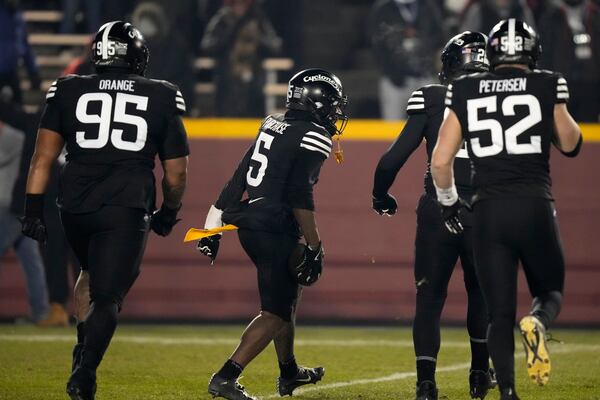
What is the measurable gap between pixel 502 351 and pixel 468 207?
0.74 m

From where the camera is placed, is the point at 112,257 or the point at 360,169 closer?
the point at 112,257

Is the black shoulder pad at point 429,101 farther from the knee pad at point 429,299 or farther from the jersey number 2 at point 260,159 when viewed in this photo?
the knee pad at point 429,299

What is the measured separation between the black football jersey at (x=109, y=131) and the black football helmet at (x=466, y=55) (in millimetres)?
1407

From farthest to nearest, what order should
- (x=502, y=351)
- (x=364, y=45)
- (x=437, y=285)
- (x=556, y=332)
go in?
(x=364, y=45) → (x=556, y=332) → (x=437, y=285) → (x=502, y=351)

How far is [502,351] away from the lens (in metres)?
5.83

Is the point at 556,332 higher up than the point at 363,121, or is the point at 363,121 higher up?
the point at 363,121

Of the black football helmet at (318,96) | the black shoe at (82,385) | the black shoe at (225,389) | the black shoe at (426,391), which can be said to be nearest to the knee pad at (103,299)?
the black shoe at (82,385)

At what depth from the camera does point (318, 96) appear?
7.11 metres

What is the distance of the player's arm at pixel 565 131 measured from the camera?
5930mm

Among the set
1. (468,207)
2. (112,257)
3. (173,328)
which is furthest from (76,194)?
(173,328)

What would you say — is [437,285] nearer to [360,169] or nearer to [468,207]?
[468,207]

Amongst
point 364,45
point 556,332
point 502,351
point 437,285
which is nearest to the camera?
point 502,351

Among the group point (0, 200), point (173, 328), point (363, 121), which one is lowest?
point (173, 328)

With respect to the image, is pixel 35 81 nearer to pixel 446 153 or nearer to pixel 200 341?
pixel 200 341
